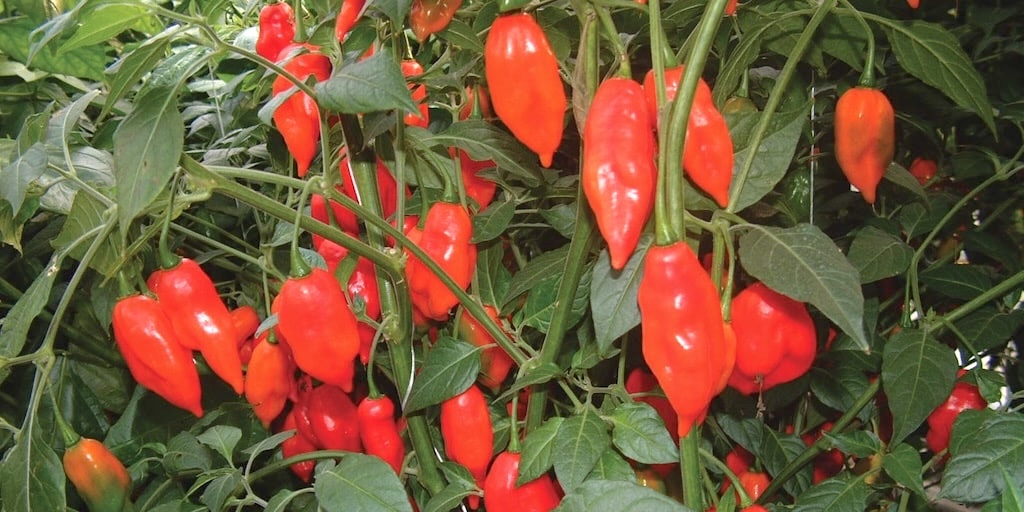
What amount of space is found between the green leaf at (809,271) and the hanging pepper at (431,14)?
0.27 metres

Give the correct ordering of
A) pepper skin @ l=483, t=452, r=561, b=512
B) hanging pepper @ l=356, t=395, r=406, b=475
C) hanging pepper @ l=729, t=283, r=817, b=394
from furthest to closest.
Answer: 1. hanging pepper @ l=356, t=395, r=406, b=475
2. pepper skin @ l=483, t=452, r=561, b=512
3. hanging pepper @ l=729, t=283, r=817, b=394

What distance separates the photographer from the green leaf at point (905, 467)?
717 millimetres

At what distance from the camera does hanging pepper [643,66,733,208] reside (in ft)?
1.73

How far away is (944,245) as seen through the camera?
1056mm

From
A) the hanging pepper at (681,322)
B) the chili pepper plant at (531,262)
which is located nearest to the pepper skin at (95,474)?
the chili pepper plant at (531,262)

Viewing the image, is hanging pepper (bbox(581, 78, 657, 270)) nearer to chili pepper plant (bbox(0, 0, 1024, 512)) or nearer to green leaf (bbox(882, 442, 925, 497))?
chili pepper plant (bbox(0, 0, 1024, 512))

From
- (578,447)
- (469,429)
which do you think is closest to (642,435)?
(578,447)

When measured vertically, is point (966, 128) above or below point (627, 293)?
below

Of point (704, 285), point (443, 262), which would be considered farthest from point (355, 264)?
point (704, 285)

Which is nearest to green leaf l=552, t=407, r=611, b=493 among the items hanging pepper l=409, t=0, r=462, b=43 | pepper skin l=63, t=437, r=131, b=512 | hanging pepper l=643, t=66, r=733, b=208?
hanging pepper l=643, t=66, r=733, b=208

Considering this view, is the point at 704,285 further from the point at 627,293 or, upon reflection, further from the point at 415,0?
the point at 415,0

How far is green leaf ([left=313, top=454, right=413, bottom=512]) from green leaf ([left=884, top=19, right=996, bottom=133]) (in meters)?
0.52

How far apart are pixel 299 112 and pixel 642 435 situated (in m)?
0.38

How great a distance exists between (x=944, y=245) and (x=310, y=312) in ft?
2.62
